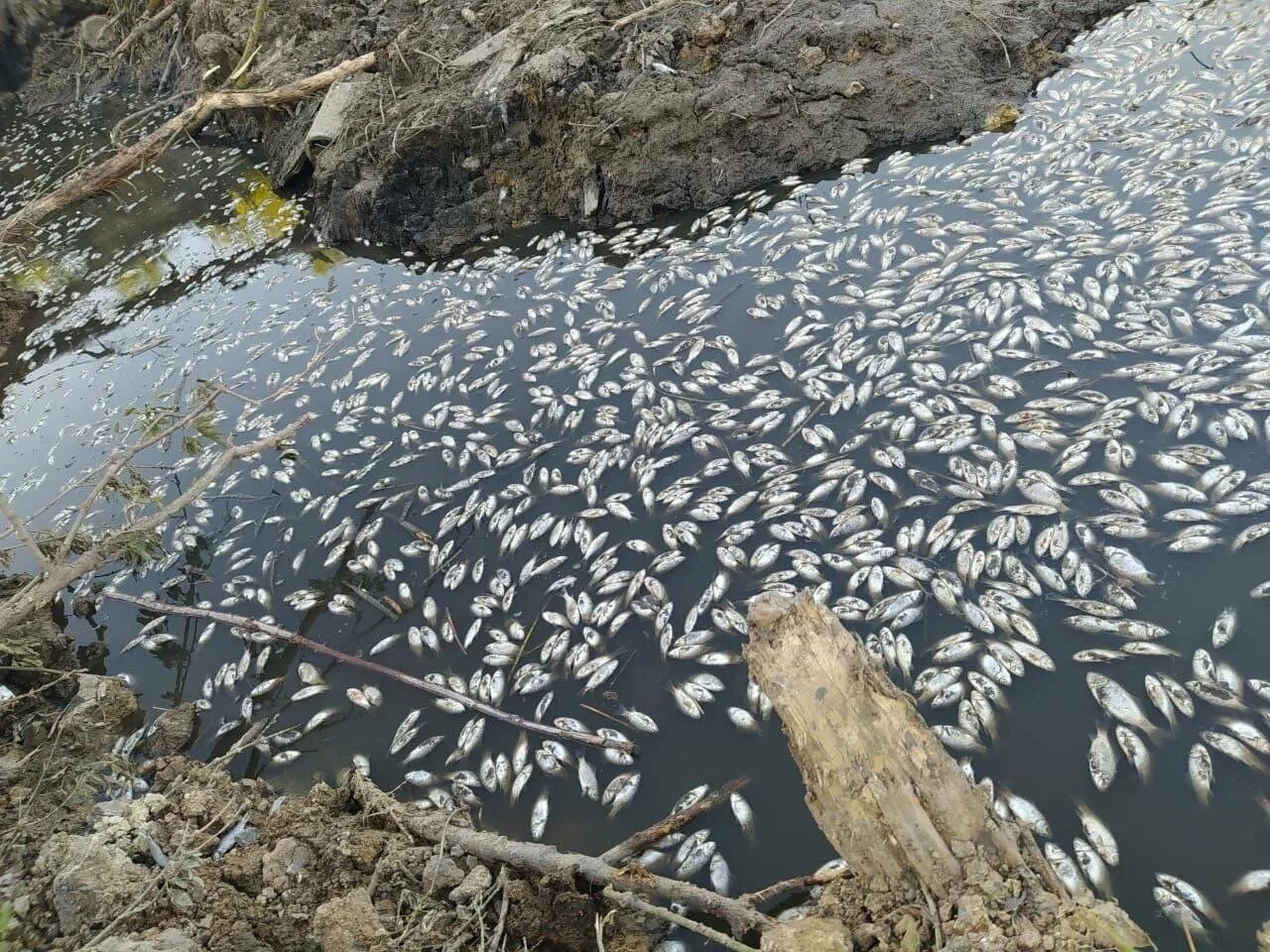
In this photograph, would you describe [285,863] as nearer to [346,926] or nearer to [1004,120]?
[346,926]

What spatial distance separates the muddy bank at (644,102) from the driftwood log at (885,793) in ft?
23.4

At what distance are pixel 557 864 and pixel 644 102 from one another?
8.87 m

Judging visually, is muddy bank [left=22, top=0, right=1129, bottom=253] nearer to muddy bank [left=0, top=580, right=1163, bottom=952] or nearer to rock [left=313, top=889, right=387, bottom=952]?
muddy bank [left=0, top=580, right=1163, bottom=952]

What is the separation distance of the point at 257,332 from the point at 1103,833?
10003 mm

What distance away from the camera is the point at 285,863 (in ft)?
13.9

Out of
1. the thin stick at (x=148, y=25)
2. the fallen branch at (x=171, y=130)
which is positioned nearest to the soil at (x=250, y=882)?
the fallen branch at (x=171, y=130)

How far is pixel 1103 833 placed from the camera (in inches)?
149

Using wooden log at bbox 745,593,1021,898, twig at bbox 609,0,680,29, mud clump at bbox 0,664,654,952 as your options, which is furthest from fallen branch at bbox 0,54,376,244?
wooden log at bbox 745,593,1021,898

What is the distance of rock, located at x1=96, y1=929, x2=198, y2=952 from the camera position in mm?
3656

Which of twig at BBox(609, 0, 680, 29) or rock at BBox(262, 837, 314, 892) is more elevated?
twig at BBox(609, 0, 680, 29)

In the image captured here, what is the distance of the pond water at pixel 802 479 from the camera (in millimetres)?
4438

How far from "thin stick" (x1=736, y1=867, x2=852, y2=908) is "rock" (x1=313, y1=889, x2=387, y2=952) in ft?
5.50

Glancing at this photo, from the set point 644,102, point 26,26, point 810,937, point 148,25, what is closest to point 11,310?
point 644,102

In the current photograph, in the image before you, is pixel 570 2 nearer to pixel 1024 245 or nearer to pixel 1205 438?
pixel 1024 245
